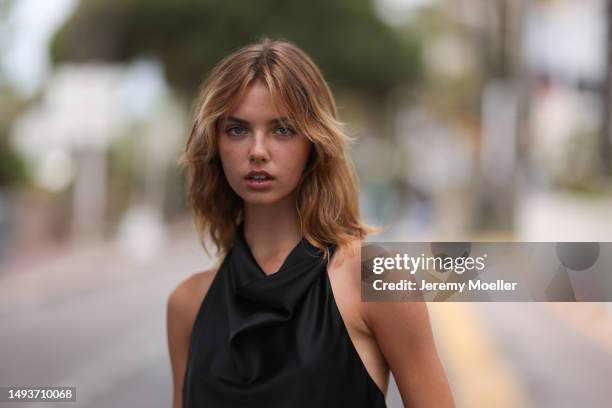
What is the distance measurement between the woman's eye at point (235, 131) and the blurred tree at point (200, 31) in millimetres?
19418

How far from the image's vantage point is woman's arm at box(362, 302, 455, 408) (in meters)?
1.70

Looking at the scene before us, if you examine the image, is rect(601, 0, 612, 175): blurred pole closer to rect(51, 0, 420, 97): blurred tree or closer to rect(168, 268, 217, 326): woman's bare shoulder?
rect(51, 0, 420, 97): blurred tree

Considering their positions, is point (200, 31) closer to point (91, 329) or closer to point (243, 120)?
point (91, 329)

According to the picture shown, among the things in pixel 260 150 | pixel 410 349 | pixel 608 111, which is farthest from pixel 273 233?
pixel 608 111

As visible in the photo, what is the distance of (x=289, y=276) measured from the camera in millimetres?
1763

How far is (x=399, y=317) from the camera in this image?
1.70 metres

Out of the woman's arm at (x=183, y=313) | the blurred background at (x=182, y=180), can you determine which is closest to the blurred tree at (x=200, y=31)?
the blurred background at (x=182, y=180)

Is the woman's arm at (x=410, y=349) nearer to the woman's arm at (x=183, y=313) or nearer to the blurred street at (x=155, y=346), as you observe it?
the woman's arm at (x=183, y=313)

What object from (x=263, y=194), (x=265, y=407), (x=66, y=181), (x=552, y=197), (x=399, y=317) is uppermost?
(x=66, y=181)

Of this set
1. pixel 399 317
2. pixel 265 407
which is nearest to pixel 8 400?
pixel 265 407

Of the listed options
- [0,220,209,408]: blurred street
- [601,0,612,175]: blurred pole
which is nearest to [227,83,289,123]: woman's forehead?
[0,220,209,408]: blurred street

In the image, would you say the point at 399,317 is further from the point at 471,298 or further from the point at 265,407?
the point at 471,298

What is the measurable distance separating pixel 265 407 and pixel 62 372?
5460 mm

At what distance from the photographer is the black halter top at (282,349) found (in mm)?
1701
